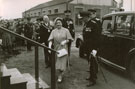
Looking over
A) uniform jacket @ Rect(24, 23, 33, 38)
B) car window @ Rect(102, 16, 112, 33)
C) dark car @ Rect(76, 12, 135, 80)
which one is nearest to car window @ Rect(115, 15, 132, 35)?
dark car @ Rect(76, 12, 135, 80)

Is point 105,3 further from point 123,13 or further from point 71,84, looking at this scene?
point 71,84

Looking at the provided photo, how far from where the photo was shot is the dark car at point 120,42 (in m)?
4.15

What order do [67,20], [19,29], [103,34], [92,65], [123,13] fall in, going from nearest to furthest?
[92,65] < [123,13] < [103,34] < [67,20] < [19,29]

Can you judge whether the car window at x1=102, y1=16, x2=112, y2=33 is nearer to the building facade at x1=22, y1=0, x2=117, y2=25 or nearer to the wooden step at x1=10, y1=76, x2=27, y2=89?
the building facade at x1=22, y1=0, x2=117, y2=25

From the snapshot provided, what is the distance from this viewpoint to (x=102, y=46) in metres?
5.18

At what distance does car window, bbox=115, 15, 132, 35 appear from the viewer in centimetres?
427

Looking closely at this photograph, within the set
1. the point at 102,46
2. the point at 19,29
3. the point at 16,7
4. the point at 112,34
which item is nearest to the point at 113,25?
the point at 112,34

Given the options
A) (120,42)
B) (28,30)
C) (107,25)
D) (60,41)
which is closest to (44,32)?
(60,41)

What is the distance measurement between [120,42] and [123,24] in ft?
1.19

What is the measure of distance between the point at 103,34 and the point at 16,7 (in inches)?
91.7

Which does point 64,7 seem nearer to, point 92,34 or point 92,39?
point 92,34

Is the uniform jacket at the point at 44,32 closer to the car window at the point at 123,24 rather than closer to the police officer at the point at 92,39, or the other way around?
the police officer at the point at 92,39

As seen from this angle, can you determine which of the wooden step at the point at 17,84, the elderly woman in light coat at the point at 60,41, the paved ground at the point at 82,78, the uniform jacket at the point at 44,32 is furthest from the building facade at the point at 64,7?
the wooden step at the point at 17,84

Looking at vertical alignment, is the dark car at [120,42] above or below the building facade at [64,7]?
below
